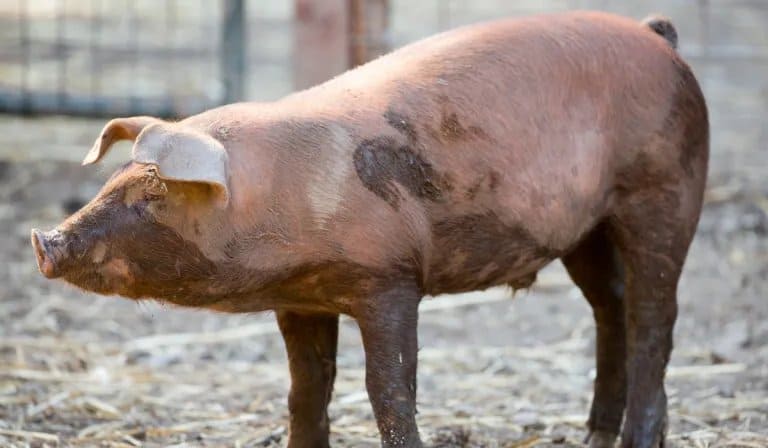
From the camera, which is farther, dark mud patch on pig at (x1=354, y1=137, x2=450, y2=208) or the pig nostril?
dark mud patch on pig at (x1=354, y1=137, x2=450, y2=208)

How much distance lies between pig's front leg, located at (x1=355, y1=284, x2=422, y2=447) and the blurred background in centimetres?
88

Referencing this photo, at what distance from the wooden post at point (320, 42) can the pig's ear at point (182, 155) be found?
4601mm

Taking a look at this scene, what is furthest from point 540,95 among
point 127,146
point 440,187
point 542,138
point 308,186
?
point 127,146

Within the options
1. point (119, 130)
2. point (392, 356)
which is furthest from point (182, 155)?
point (392, 356)

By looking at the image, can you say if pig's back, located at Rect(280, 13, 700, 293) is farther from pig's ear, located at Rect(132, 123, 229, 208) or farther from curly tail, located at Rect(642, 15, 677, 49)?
pig's ear, located at Rect(132, 123, 229, 208)

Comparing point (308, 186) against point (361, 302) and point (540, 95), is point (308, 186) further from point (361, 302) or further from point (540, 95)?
point (540, 95)

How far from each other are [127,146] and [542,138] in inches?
243

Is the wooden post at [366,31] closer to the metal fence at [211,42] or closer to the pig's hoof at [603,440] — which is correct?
the metal fence at [211,42]

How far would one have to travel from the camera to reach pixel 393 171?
3.82 meters

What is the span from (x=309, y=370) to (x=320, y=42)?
4252 mm

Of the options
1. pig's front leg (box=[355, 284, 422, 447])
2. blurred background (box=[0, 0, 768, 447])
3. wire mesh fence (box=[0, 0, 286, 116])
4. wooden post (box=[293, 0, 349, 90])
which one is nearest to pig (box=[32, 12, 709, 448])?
pig's front leg (box=[355, 284, 422, 447])

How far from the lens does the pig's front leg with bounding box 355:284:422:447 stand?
3758 millimetres

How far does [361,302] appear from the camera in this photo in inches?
148

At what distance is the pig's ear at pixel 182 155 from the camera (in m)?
3.48
